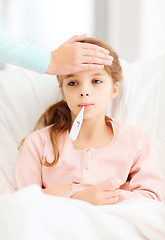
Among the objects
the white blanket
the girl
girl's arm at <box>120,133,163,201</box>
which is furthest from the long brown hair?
the white blanket

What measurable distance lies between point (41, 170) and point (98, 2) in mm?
1160

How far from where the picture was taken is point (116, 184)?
1.07 m

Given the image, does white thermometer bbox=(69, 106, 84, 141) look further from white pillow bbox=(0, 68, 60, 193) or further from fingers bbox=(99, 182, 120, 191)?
white pillow bbox=(0, 68, 60, 193)

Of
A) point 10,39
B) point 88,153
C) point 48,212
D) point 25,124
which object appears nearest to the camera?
point 48,212

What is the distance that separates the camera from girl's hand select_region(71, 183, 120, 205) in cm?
101

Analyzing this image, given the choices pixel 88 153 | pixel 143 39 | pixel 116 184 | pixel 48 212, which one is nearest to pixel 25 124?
pixel 88 153

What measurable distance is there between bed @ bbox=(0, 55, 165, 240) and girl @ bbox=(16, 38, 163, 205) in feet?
0.39

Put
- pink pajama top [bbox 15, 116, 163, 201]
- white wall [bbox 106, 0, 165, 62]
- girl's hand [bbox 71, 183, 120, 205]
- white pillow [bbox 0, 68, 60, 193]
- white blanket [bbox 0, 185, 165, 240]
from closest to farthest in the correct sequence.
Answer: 1. white blanket [bbox 0, 185, 165, 240]
2. girl's hand [bbox 71, 183, 120, 205]
3. pink pajama top [bbox 15, 116, 163, 201]
4. white pillow [bbox 0, 68, 60, 193]
5. white wall [bbox 106, 0, 165, 62]

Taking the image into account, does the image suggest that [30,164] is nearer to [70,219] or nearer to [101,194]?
[101,194]

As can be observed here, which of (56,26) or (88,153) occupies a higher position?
(56,26)

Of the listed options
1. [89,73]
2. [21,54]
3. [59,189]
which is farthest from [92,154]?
→ [21,54]

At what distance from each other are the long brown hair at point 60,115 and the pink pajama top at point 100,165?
0.07 ft

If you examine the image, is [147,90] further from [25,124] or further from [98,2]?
[98,2]

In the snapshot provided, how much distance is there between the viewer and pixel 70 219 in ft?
2.47
